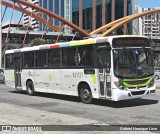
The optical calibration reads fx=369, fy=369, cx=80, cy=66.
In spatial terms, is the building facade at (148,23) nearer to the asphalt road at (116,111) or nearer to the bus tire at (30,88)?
the bus tire at (30,88)

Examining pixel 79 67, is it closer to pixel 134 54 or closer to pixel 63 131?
pixel 134 54

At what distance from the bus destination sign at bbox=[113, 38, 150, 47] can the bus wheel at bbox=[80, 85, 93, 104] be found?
2468 mm

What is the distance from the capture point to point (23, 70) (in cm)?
2108

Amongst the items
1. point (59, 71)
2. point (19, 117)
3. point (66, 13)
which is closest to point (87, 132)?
point (19, 117)

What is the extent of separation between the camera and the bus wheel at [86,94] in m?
15.6

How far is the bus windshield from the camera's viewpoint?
46.3ft

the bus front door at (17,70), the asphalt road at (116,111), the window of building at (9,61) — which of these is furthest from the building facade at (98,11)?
the asphalt road at (116,111)

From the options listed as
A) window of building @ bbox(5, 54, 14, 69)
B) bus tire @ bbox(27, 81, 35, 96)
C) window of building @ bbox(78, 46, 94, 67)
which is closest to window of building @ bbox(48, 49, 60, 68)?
window of building @ bbox(78, 46, 94, 67)

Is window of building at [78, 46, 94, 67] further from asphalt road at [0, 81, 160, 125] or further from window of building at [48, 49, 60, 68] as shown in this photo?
window of building at [48, 49, 60, 68]

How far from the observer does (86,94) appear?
15.8 m

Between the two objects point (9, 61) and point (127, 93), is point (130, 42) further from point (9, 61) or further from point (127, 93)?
point (9, 61)

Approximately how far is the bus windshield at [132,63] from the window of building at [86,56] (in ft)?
4.59

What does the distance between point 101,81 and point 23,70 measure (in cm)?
753

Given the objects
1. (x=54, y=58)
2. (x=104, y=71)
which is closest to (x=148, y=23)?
(x=54, y=58)
